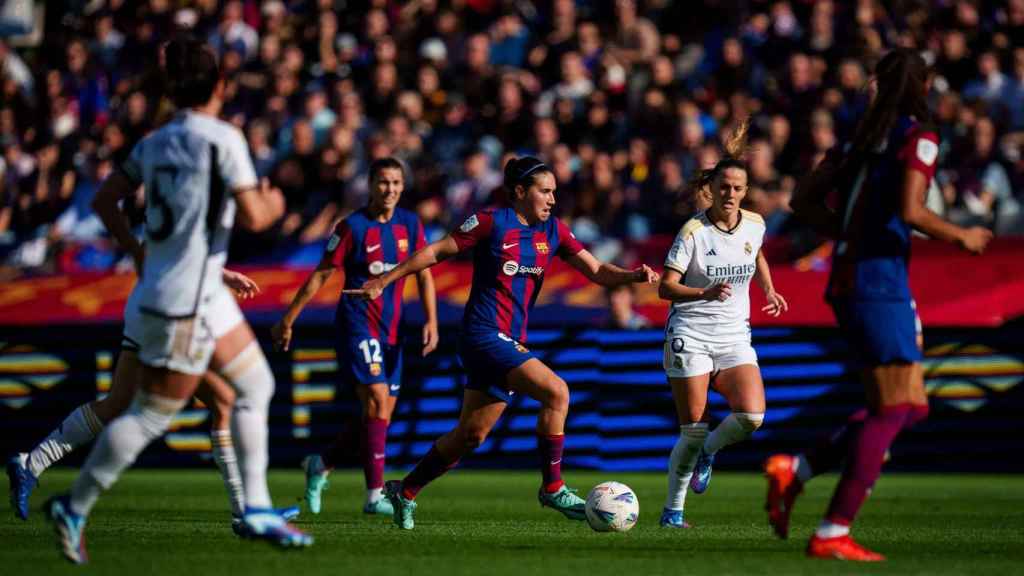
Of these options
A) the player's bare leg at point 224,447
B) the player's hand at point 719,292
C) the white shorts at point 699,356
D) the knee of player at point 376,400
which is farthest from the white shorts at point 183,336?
the knee of player at point 376,400

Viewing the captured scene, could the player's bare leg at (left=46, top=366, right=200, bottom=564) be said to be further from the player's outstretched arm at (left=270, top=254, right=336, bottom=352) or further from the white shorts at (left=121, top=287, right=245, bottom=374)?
the player's outstretched arm at (left=270, top=254, right=336, bottom=352)

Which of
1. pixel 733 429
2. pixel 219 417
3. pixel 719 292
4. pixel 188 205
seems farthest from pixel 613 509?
pixel 188 205

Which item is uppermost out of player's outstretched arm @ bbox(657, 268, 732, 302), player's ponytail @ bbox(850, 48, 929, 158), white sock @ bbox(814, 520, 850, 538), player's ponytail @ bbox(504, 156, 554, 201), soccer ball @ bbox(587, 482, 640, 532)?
player's ponytail @ bbox(850, 48, 929, 158)

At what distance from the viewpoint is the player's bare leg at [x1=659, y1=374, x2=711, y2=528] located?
1059 cm

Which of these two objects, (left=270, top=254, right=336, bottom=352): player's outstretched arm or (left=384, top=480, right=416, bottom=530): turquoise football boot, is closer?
(left=384, top=480, right=416, bottom=530): turquoise football boot

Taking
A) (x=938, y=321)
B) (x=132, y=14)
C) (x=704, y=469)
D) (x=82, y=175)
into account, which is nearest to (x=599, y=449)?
(x=938, y=321)

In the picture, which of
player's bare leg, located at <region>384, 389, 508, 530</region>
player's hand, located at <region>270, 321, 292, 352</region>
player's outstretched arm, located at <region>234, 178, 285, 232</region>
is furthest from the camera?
player's hand, located at <region>270, 321, 292, 352</region>

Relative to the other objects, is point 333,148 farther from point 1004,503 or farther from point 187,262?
point 187,262

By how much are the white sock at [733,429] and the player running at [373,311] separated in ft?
7.73

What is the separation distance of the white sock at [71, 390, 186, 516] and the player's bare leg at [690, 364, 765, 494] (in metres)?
4.44

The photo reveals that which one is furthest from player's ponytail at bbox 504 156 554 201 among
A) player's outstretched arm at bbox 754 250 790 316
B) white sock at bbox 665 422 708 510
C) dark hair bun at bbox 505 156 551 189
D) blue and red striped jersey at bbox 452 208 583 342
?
white sock at bbox 665 422 708 510

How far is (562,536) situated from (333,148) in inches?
417

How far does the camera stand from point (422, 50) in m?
21.9

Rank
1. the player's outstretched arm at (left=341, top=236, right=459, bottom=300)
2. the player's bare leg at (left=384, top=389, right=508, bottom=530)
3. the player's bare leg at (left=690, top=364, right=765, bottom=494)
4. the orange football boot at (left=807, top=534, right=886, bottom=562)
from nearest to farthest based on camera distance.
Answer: the orange football boot at (left=807, top=534, right=886, bottom=562)
the player's outstretched arm at (left=341, top=236, right=459, bottom=300)
the player's bare leg at (left=384, top=389, right=508, bottom=530)
the player's bare leg at (left=690, top=364, right=765, bottom=494)
